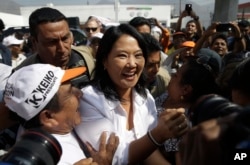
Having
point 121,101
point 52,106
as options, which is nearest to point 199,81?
point 121,101

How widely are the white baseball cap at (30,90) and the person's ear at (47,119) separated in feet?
0.13

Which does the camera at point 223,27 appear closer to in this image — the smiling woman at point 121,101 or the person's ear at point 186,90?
the person's ear at point 186,90

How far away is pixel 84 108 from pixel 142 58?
0.48 meters

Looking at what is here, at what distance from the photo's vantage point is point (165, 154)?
6.76ft

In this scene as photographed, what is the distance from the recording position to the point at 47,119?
1.56 metres

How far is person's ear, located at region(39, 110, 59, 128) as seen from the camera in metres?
1.54

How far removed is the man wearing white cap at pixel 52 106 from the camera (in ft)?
4.86

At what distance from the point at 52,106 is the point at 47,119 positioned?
0.21ft

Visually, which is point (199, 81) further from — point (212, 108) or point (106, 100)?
point (212, 108)

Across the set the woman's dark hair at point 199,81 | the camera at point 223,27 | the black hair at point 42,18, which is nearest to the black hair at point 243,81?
the woman's dark hair at point 199,81

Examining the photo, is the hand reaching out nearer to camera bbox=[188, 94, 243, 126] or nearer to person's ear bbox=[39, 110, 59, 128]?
person's ear bbox=[39, 110, 59, 128]

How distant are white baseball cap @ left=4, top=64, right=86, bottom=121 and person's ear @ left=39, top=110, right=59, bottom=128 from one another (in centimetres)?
4

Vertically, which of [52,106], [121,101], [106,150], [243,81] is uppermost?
[243,81]

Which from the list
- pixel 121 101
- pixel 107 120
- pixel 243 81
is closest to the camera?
pixel 243 81
